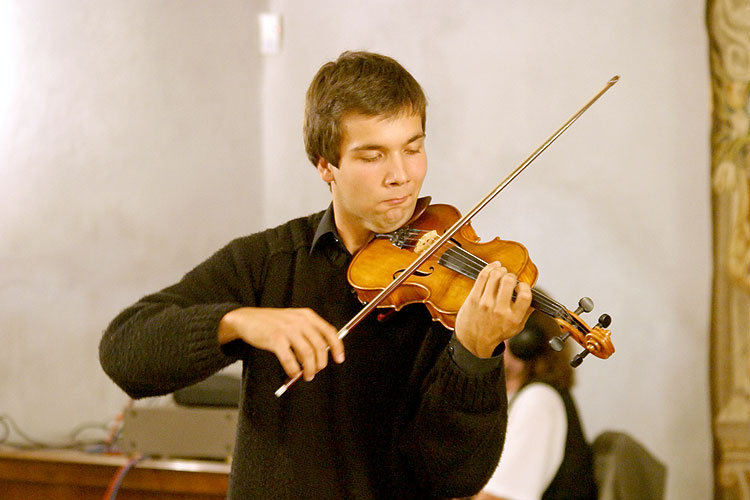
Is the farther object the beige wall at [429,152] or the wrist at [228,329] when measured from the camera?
the beige wall at [429,152]

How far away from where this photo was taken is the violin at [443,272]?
44.8 inches

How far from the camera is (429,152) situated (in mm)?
2867

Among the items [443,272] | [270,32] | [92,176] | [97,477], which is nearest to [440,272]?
[443,272]

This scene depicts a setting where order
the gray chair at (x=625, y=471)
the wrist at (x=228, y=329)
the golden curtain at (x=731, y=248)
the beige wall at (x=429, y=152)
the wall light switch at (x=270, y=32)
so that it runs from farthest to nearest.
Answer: the wall light switch at (x=270, y=32) → the beige wall at (x=429, y=152) → the golden curtain at (x=731, y=248) → the gray chair at (x=625, y=471) → the wrist at (x=228, y=329)

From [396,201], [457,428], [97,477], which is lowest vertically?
[97,477]

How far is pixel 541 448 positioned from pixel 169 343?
1322mm

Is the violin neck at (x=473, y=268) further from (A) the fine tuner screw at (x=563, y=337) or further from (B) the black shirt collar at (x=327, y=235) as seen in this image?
(B) the black shirt collar at (x=327, y=235)

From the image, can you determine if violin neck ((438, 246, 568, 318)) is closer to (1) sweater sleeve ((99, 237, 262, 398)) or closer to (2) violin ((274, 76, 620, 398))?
(2) violin ((274, 76, 620, 398))

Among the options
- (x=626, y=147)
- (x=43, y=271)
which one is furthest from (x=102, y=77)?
(x=626, y=147)

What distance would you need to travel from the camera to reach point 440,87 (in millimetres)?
2842

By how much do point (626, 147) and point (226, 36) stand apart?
1.59 metres

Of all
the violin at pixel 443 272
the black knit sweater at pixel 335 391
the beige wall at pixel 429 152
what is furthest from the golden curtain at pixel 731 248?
the black knit sweater at pixel 335 391

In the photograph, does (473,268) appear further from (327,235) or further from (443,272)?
(327,235)

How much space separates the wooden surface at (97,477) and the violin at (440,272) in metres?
1.21
